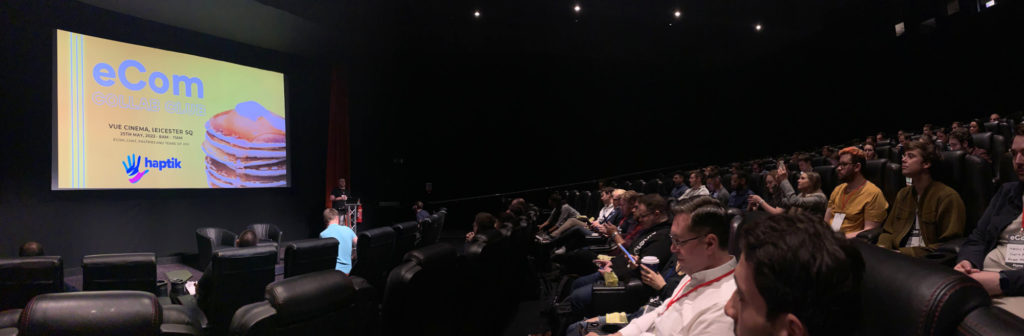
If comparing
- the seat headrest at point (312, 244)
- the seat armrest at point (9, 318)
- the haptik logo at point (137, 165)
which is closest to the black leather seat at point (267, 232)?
the haptik logo at point (137, 165)

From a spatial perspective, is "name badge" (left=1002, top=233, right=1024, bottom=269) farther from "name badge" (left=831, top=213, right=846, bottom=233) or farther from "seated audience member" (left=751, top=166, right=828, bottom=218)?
"name badge" (left=831, top=213, right=846, bottom=233)

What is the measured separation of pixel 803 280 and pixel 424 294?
60.7 inches

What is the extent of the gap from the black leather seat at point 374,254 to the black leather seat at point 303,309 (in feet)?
6.49

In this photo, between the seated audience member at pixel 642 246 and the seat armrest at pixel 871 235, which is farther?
the seated audience member at pixel 642 246

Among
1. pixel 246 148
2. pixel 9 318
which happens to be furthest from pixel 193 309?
pixel 246 148

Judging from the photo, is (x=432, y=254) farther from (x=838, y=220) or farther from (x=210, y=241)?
(x=210, y=241)

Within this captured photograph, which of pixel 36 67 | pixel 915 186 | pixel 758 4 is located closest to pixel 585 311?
pixel 915 186

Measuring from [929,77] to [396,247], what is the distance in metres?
12.2

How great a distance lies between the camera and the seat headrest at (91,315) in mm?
1287

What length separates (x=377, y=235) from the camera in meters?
3.96

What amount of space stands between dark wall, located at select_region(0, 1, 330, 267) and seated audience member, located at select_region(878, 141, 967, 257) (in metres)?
8.73

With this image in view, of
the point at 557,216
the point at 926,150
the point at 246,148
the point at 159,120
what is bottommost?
the point at 557,216

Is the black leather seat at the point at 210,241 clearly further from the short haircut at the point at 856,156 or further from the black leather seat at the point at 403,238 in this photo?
the short haircut at the point at 856,156

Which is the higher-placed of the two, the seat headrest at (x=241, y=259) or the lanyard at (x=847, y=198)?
the lanyard at (x=847, y=198)
